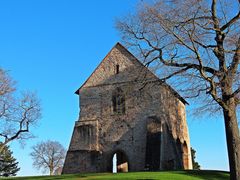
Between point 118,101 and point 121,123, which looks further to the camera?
point 118,101

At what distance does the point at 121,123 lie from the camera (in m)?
31.9

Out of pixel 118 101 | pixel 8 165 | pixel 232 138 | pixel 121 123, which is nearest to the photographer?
pixel 232 138

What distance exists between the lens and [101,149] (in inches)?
1251

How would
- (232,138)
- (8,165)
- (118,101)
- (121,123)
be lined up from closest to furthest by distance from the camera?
(232,138) → (121,123) → (118,101) → (8,165)

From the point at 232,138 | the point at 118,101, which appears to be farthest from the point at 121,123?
the point at 232,138

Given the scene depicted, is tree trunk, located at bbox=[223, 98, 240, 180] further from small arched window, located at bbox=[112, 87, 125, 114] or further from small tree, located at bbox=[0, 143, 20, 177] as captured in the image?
small tree, located at bbox=[0, 143, 20, 177]

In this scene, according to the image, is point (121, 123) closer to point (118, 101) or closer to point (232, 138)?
point (118, 101)

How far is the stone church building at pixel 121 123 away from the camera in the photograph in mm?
30281

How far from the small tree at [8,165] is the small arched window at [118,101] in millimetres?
38230

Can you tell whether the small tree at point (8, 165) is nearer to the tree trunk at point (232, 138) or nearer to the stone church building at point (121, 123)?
the stone church building at point (121, 123)

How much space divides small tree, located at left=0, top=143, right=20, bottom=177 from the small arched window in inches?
1505

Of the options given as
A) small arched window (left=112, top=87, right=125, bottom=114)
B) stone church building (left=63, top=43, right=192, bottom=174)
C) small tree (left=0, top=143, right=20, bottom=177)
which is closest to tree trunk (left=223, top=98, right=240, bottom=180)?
stone church building (left=63, top=43, right=192, bottom=174)

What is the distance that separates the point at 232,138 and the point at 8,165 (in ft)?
187

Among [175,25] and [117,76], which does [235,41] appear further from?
[117,76]
